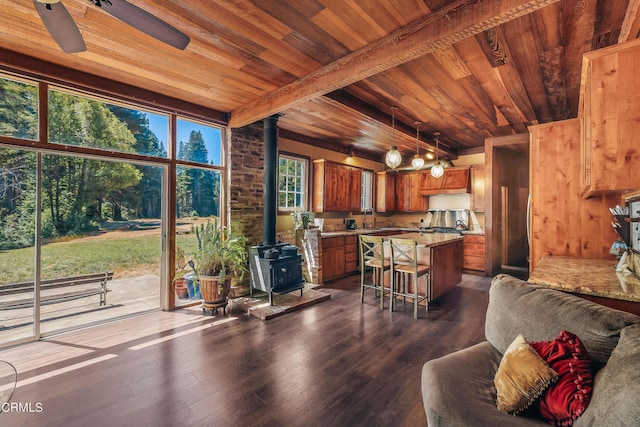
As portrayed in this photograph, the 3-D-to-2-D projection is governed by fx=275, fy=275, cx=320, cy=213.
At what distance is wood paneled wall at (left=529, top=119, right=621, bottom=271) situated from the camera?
262cm

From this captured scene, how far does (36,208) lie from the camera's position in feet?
9.64

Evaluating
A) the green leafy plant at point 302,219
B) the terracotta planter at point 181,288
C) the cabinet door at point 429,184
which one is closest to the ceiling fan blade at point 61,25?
the terracotta planter at point 181,288

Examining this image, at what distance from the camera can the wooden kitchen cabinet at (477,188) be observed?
247 inches

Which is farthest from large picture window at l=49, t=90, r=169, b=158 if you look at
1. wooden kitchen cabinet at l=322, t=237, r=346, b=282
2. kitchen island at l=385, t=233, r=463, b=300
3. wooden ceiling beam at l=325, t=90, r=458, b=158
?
kitchen island at l=385, t=233, r=463, b=300

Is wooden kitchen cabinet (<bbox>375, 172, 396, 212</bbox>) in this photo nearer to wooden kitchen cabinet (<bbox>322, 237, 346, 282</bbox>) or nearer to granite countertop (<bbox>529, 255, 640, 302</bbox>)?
wooden kitchen cabinet (<bbox>322, 237, 346, 282</bbox>)

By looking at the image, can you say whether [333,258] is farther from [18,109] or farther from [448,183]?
[18,109]

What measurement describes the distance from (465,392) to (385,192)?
20.2ft

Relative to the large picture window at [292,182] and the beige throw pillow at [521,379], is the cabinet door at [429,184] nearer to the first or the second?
the large picture window at [292,182]

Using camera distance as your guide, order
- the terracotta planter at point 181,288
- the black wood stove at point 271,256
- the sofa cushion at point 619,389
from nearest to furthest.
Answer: the sofa cushion at point 619,389 → the black wood stove at point 271,256 → the terracotta planter at point 181,288

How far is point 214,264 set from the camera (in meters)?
3.75

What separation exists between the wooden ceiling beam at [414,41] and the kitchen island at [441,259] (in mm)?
2179

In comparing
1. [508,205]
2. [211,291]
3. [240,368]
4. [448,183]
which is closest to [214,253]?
[211,291]

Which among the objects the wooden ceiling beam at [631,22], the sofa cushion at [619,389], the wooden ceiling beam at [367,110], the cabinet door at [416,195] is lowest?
the sofa cushion at [619,389]

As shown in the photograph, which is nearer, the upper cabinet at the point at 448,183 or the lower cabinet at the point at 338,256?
the lower cabinet at the point at 338,256
